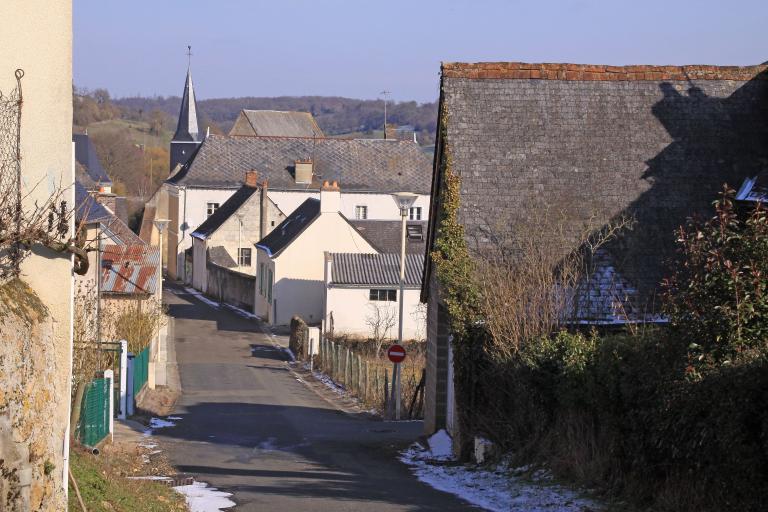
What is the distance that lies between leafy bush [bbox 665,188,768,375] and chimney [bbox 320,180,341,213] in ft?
135

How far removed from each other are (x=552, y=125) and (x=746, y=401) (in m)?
10.5

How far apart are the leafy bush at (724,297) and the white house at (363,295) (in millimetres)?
35264

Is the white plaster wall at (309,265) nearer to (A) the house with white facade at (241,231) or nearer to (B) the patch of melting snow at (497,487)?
(A) the house with white facade at (241,231)

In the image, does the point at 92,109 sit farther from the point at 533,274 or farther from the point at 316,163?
the point at 533,274

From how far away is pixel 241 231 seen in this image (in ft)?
211

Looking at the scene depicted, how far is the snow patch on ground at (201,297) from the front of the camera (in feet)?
198

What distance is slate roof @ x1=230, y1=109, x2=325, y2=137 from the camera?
3861 inches

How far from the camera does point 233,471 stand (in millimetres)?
15469

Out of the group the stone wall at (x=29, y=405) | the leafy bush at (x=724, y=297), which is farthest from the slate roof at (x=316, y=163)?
the stone wall at (x=29, y=405)

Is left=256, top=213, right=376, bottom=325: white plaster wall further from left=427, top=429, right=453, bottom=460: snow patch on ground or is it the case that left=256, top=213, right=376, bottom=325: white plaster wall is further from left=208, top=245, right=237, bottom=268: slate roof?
left=427, top=429, right=453, bottom=460: snow patch on ground

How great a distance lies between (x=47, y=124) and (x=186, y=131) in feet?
338

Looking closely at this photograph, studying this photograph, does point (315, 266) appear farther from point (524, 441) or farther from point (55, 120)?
point (55, 120)

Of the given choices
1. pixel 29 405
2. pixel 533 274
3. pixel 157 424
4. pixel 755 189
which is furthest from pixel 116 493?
pixel 157 424

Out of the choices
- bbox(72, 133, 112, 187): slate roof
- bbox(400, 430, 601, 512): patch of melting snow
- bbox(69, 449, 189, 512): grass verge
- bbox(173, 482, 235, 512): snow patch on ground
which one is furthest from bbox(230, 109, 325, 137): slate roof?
bbox(69, 449, 189, 512): grass verge
